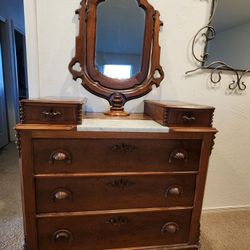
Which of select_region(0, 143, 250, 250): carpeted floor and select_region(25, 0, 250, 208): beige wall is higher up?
select_region(25, 0, 250, 208): beige wall

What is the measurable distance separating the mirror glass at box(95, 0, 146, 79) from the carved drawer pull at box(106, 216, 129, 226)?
0.86 m

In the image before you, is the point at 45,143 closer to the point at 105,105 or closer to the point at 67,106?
the point at 67,106

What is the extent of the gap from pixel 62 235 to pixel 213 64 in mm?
1507

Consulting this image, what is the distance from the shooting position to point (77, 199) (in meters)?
1.01

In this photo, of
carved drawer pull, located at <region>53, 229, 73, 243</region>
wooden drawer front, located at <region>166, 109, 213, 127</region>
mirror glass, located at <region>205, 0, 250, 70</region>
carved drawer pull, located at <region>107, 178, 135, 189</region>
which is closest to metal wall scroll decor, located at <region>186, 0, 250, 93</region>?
mirror glass, located at <region>205, 0, 250, 70</region>

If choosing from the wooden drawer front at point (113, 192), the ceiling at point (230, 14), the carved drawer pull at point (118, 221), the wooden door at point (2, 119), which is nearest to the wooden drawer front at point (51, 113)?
the wooden drawer front at point (113, 192)

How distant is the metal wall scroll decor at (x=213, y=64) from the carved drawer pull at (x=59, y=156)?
41.9 inches

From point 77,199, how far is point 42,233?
261 millimetres

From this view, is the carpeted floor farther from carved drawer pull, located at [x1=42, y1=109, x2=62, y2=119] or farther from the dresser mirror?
the dresser mirror

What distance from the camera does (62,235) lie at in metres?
1.04

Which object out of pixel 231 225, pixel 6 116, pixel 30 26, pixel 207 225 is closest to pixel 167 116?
pixel 30 26

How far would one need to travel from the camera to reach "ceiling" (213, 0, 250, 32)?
1.39m

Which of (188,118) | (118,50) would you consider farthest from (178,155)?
(118,50)

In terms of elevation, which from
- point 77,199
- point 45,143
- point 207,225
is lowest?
point 207,225
